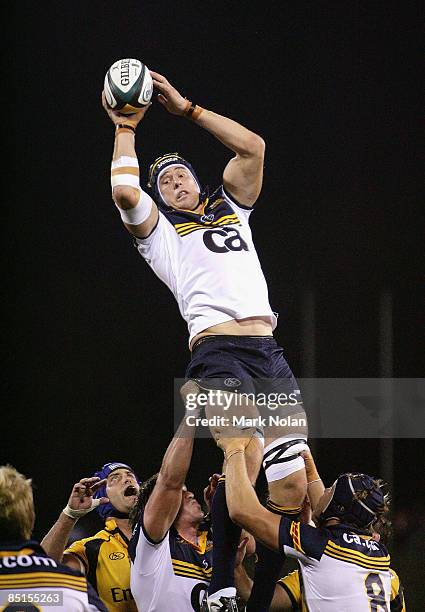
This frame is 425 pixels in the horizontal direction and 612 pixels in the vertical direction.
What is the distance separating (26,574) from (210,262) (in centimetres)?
174

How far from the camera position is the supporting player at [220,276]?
388 centimetres

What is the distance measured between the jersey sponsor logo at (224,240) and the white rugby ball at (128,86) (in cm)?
60

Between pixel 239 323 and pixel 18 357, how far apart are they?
8.18 ft

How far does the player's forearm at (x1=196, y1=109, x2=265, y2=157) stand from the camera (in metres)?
4.13

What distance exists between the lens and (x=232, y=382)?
384cm

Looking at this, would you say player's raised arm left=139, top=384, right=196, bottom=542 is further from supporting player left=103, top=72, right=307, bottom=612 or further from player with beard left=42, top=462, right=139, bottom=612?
player with beard left=42, top=462, right=139, bottom=612

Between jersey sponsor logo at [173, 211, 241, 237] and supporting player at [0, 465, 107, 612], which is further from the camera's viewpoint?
jersey sponsor logo at [173, 211, 241, 237]

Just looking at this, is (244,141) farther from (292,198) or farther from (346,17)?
(346,17)

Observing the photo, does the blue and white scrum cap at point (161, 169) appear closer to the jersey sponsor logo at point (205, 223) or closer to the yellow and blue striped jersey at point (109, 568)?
the jersey sponsor logo at point (205, 223)

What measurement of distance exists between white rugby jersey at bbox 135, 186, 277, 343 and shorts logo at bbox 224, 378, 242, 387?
0.27m

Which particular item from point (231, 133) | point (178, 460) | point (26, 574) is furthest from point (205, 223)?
point (26, 574)

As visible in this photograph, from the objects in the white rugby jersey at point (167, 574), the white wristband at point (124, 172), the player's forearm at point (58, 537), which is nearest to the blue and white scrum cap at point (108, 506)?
the white rugby jersey at point (167, 574)

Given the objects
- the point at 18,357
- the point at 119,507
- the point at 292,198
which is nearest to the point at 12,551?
the point at 119,507

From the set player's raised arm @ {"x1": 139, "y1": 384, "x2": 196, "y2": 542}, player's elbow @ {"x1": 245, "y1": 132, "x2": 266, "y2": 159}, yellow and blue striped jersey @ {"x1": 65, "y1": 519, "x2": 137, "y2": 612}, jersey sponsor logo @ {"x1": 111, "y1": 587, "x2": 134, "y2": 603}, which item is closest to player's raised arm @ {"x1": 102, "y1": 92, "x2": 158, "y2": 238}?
player's elbow @ {"x1": 245, "y1": 132, "x2": 266, "y2": 159}
